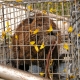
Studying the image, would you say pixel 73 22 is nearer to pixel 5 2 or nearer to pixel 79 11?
pixel 79 11

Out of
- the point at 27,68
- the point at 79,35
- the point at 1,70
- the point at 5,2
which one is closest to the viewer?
the point at 1,70

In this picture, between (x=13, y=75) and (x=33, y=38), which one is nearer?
(x=13, y=75)

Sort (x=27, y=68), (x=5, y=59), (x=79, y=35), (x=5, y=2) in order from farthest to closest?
1. (x=27, y=68)
2. (x=5, y=59)
3. (x=5, y=2)
4. (x=79, y=35)

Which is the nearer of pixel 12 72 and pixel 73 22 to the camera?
pixel 12 72

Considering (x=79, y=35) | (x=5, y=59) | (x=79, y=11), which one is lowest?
(x=5, y=59)

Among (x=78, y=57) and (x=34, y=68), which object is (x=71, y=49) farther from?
(x=34, y=68)

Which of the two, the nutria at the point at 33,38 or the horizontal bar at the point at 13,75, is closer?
the horizontal bar at the point at 13,75

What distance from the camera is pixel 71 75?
318cm

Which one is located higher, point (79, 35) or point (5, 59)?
point (79, 35)

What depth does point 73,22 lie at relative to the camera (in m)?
3.16

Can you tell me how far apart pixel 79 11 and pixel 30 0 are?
66 centimetres

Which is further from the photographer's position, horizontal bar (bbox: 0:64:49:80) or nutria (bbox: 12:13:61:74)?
nutria (bbox: 12:13:61:74)

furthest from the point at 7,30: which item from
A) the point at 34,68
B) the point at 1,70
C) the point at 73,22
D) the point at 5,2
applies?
the point at 1,70

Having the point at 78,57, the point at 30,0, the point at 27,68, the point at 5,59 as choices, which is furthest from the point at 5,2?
the point at 27,68
